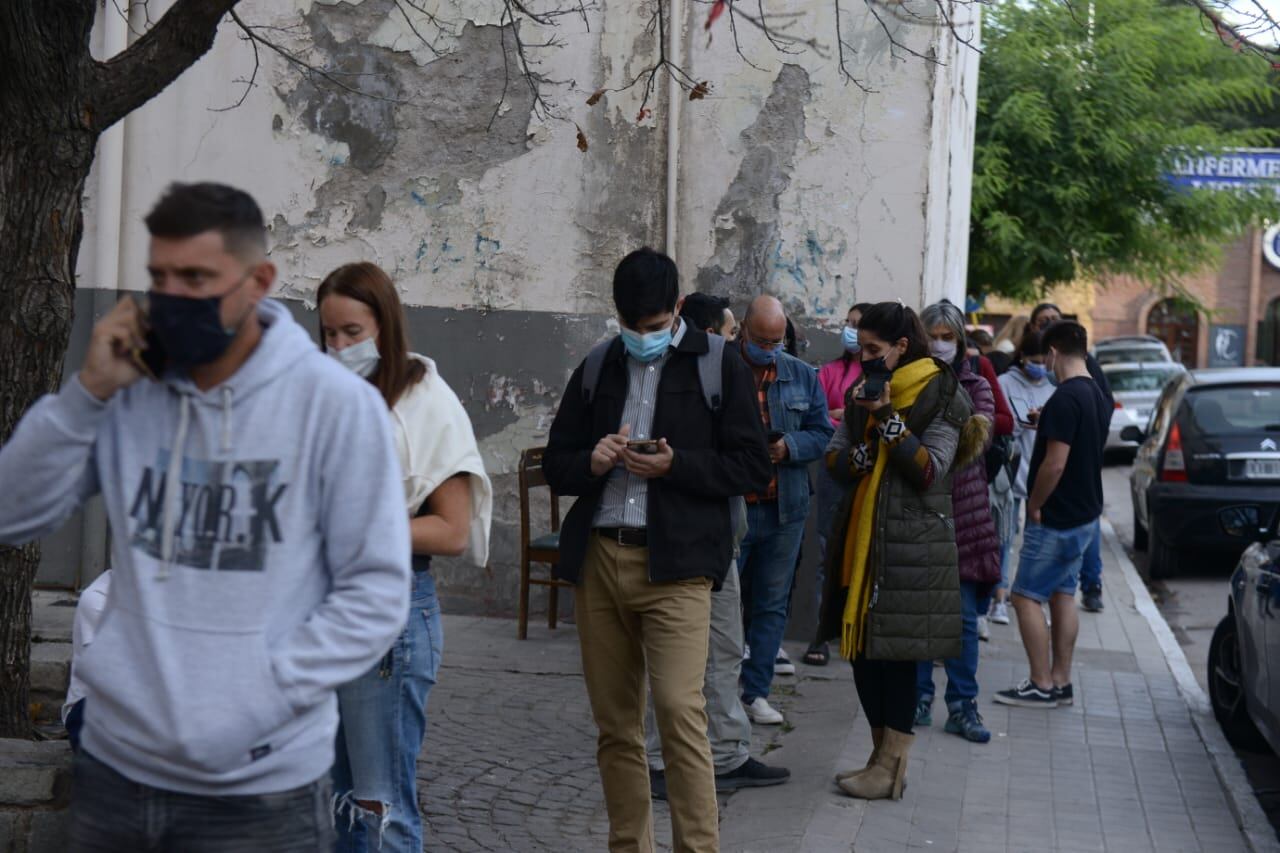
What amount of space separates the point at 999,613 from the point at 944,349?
3.39 metres

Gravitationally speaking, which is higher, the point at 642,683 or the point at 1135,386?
the point at 1135,386

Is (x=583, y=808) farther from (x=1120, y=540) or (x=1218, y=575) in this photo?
(x=1120, y=540)

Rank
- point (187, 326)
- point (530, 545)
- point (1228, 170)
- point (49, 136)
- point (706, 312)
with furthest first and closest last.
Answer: point (1228, 170), point (530, 545), point (706, 312), point (49, 136), point (187, 326)

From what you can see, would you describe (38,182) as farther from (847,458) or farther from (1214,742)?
(1214,742)

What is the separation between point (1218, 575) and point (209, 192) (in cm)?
1223

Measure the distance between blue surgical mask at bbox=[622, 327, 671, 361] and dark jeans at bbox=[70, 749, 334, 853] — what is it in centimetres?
238

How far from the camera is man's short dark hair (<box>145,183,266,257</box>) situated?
2373mm

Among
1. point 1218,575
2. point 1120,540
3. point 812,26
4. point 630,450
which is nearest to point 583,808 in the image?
point 630,450

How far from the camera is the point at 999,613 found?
10.2m

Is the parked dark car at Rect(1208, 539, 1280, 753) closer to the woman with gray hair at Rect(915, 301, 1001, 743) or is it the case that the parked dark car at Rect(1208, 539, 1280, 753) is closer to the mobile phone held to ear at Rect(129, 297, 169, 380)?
the woman with gray hair at Rect(915, 301, 1001, 743)

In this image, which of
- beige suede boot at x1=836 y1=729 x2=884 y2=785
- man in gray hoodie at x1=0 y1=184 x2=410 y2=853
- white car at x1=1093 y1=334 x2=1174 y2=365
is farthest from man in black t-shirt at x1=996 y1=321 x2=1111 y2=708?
white car at x1=1093 y1=334 x2=1174 y2=365

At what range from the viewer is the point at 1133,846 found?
18.7 feet

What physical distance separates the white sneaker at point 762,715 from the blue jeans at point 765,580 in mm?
37

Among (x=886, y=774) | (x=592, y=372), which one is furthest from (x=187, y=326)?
(x=886, y=774)
